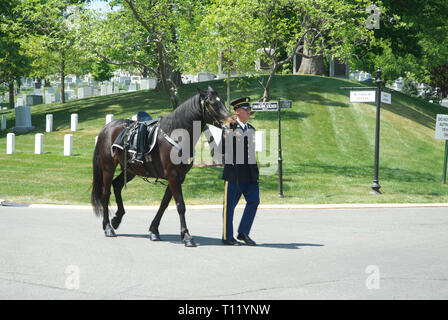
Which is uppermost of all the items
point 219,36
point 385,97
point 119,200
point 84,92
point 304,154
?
point 219,36

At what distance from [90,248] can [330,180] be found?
11.7 meters

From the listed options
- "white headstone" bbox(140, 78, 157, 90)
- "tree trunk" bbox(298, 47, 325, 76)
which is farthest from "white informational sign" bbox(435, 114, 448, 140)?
"white headstone" bbox(140, 78, 157, 90)

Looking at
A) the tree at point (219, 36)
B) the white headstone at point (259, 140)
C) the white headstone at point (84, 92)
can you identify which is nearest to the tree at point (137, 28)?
the tree at point (219, 36)

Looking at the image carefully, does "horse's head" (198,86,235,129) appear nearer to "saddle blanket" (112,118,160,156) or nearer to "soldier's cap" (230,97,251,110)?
"soldier's cap" (230,97,251,110)

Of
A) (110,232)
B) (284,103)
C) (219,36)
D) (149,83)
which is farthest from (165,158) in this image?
(149,83)

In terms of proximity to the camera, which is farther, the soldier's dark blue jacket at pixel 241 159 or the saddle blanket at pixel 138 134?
the saddle blanket at pixel 138 134

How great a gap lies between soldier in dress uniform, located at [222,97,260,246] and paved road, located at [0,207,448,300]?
1.35ft

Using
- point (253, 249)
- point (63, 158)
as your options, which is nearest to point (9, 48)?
point (63, 158)

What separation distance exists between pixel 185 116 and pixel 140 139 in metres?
0.93

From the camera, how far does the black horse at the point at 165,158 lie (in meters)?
8.54

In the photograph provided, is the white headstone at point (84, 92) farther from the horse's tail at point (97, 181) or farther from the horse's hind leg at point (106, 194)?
the horse's hind leg at point (106, 194)

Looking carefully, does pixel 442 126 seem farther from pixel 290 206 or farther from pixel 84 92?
pixel 84 92

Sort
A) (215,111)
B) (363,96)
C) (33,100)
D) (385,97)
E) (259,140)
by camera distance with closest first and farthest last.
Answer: (215,111) → (363,96) → (385,97) → (259,140) → (33,100)

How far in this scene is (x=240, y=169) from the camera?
29.0ft
